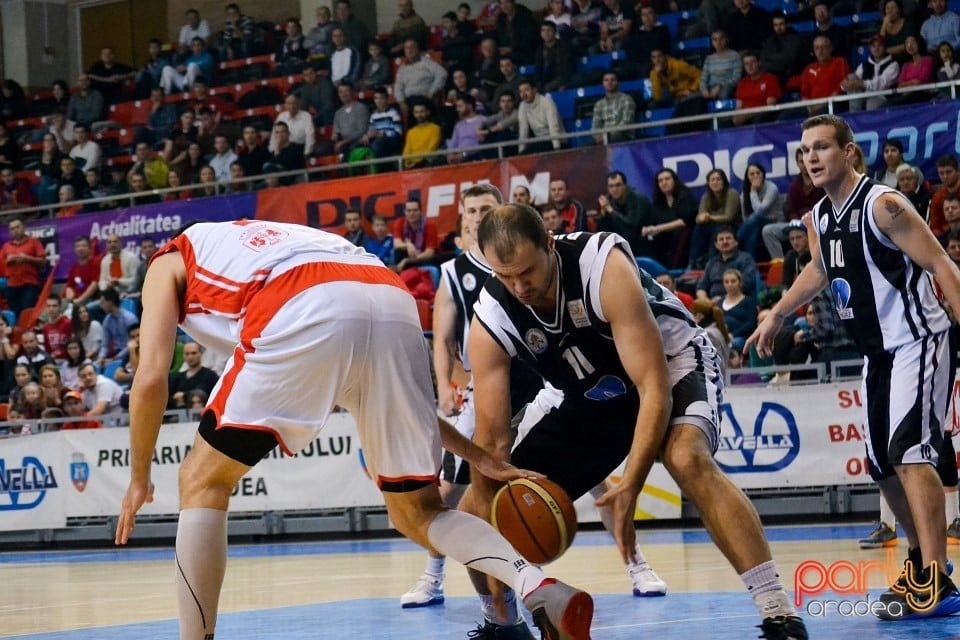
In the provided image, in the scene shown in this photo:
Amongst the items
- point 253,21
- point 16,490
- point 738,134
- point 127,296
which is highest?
point 253,21

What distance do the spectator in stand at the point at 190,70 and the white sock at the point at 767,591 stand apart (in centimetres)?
2059

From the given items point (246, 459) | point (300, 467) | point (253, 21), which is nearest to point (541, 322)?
point (246, 459)

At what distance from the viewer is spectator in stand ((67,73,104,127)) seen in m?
23.9

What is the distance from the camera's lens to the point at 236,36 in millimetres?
23859

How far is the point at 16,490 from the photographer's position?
1456 centimetres

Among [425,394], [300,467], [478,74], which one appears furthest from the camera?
[478,74]

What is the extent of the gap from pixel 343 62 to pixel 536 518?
17.0 meters

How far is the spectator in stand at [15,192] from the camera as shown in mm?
22391

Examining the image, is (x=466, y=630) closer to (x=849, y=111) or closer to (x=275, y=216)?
(x=849, y=111)

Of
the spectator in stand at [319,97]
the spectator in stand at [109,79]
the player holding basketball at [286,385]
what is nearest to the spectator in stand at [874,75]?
the spectator in stand at [319,97]

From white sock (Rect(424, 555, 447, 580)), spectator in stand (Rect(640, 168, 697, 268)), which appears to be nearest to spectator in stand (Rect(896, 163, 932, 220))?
spectator in stand (Rect(640, 168, 697, 268))

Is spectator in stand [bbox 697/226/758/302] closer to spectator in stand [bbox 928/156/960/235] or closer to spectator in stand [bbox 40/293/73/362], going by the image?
spectator in stand [bbox 928/156/960/235]

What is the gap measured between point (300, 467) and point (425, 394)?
8.56m

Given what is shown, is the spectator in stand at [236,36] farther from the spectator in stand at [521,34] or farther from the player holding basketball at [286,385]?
the player holding basketball at [286,385]
